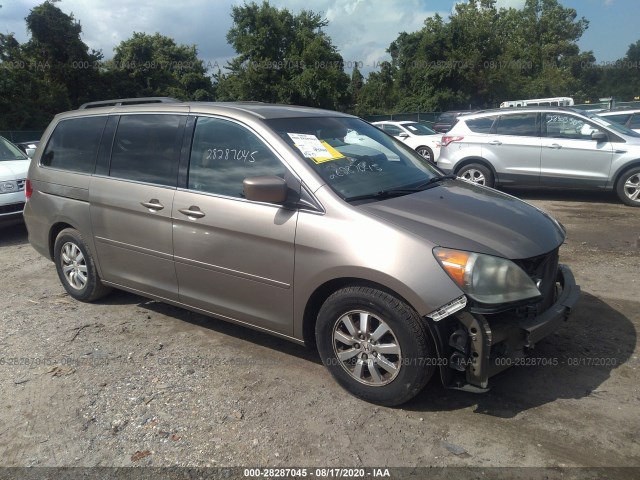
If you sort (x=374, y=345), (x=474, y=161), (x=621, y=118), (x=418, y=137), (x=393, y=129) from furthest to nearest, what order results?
(x=393, y=129) < (x=418, y=137) < (x=621, y=118) < (x=474, y=161) < (x=374, y=345)

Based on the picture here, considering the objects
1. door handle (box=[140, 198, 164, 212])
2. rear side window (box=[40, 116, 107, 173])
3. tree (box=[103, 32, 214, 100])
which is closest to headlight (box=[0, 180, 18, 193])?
rear side window (box=[40, 116, 107, 173])

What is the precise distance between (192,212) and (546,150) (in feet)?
25.2

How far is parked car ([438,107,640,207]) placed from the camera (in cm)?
912

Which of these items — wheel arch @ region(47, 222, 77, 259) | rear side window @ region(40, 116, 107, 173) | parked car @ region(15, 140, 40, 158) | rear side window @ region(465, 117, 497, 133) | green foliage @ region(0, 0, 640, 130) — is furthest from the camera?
green foliage @ region(0, 0, 640, 130)

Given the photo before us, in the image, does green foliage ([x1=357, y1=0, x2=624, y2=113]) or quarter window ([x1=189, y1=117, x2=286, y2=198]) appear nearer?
quarter window ([x1=189, y1=117, x2=286, y2=198])

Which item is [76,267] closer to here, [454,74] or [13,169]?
[13,169]

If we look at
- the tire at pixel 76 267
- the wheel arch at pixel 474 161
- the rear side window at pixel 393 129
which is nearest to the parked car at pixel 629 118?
the wheel arch at pixel 474 161

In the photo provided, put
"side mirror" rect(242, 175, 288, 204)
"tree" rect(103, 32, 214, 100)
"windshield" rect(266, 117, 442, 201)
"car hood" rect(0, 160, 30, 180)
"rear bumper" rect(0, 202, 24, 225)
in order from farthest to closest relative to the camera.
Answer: "tree" rect(103, 32, 214, 100), "car hood" rect(0, 160, 30, 180), "rear bumper" rect(0, 202, 24, 225), "windshield" rect(266, 117, 442, 201), "side mirror" rect(242, 175, 288, 204)

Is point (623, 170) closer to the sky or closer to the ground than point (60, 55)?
closer to the ground

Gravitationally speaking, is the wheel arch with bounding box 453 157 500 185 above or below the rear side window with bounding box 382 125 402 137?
below

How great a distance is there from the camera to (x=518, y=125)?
1003 cm

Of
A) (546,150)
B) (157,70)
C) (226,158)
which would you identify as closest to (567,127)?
(546,150)

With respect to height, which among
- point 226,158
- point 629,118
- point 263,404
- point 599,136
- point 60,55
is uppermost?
point 60,55

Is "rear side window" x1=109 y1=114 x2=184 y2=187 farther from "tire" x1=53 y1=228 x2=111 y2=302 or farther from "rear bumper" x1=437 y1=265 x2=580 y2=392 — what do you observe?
"rear bumper" x1=437 y1=265 x2=580 y2=392
